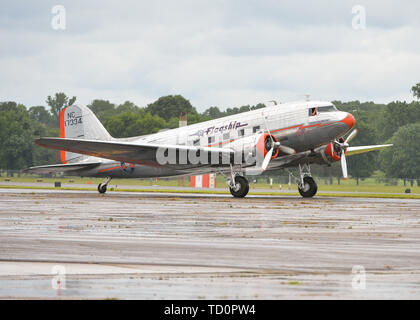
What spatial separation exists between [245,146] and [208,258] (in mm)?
24021

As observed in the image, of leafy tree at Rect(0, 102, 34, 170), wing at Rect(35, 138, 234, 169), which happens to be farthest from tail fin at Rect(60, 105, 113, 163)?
leafy tree at Rect(0, 102, 34, 170)

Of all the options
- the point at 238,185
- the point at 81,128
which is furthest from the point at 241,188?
the point at 81,128

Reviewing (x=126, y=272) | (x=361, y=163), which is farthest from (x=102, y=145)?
(x=361, y=163)

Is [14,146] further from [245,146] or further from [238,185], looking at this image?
[245,146]

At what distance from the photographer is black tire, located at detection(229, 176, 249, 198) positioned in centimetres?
3578

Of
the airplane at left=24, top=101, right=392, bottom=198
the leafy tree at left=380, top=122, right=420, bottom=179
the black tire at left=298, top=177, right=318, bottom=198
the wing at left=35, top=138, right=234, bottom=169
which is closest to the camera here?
the airplane at left=24, top=101, right=392, bottom=198

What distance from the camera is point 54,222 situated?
1891cm

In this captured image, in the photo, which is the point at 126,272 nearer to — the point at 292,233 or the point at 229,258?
the point at 229,258

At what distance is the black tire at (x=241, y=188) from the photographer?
35.8 m

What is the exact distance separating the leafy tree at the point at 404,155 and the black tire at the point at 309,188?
76161 mm

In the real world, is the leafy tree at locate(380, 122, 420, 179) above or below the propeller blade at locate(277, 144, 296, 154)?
above

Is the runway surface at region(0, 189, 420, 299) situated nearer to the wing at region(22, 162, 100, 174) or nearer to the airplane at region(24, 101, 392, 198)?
the airplane at region(24, 101, 392, 198)

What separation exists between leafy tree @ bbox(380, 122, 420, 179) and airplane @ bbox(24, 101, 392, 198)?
74556mm
